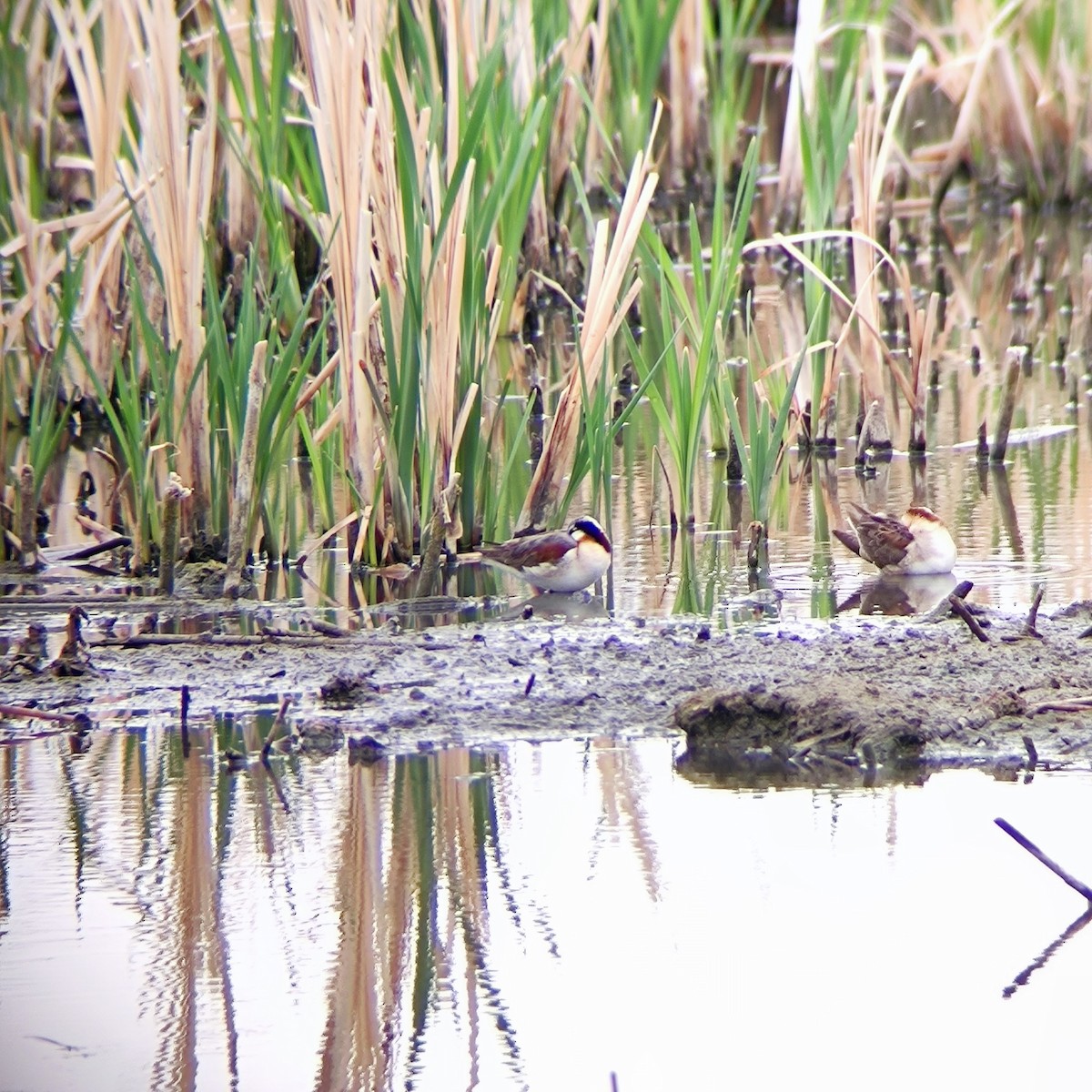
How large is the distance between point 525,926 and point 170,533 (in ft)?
8.97

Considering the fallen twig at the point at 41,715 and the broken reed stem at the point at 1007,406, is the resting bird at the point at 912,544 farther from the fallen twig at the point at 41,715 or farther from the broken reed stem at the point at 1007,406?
the fallen twig at the point at 41,715

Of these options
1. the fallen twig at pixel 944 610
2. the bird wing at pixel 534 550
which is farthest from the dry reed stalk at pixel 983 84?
the fallen twig at pixel 944 610

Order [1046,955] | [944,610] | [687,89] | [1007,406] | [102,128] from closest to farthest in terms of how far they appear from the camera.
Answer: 1. [1046,955]
2. [944,610]
3. [1007,406]
4. [102,128]
5. [687,89]

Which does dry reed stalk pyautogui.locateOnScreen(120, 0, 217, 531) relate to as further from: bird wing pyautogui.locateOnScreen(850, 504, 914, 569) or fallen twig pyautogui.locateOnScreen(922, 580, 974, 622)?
fallen twig pyautogui.locateOnScreen(922, 580, 974, 622)

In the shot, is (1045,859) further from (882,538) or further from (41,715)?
(882,538)

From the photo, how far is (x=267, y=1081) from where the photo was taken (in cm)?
289

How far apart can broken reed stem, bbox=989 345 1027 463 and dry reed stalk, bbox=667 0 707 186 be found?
643cm

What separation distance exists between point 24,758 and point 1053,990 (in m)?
2.36

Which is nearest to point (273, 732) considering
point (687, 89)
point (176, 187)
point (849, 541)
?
point (176, 187)

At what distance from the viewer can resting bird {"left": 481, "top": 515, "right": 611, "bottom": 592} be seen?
589 centimetres

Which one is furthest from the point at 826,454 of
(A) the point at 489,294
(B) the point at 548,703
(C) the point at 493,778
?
(C) the point at 493,778

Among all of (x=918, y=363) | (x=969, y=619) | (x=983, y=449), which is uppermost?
(x=918, y=363)

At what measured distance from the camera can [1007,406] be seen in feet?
25.3

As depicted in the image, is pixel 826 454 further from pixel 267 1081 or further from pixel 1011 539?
pixel 267 1081
